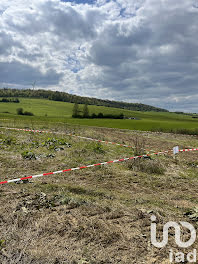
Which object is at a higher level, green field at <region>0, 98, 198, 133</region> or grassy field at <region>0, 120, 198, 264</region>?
green field at <region>0, 98, 198, 133</region>

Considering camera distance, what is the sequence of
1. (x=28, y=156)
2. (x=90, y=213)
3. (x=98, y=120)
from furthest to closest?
1. (x=98, y=120)
2. (x=28, y=156)
3. (x=90, y=213)

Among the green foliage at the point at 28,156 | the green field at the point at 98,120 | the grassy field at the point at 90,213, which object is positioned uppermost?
the green field at the point at 98,120

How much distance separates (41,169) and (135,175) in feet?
17.2

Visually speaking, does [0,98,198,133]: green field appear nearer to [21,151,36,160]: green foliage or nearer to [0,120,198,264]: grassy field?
[0,120,198,264]: grassy field

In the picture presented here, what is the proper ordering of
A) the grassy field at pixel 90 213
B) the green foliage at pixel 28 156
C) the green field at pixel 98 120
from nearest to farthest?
the grassy field at pixel 90 213
the green foliage at pixel 28 156
the green field at pixel 98 120

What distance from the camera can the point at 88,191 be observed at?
6.68 metres

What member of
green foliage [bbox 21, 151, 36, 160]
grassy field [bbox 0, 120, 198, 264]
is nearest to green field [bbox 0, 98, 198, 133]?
grassy field [bbox 0, 120, 198, 264]

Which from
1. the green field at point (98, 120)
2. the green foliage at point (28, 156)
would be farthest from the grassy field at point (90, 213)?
the green field at point (98, 120)

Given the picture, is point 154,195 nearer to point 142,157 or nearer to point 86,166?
point 86,166

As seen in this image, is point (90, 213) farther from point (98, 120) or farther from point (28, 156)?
point (98, 120)

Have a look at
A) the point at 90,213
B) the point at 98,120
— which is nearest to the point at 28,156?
the point at 90,213

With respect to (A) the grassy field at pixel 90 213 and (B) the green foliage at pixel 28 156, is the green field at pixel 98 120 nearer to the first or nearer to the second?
(A) the grassy field at pixel 90 213

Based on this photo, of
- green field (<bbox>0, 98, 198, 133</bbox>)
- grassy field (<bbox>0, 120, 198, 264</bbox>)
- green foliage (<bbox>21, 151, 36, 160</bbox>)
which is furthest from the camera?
green field (<bbox>0, 98, 198, 133</bbox>)

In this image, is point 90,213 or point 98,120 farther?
point 98,120
